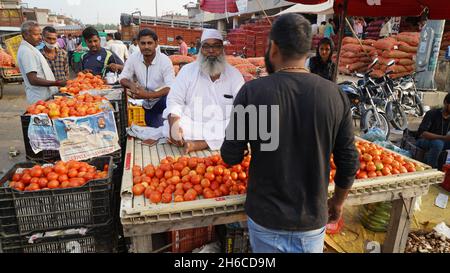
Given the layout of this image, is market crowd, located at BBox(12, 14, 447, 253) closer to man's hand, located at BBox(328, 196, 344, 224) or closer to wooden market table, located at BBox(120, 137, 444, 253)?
man's hand, located at BBox(328, 196, 344, 224)


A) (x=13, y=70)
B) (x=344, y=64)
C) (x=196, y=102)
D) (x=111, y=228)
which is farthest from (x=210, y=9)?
(x=111, y=228)

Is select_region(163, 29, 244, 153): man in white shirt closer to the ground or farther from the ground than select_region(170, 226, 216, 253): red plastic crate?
farther from the ground

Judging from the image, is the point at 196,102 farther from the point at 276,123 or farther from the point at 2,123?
the point at 2,123

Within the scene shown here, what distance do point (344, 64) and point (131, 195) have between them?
1179 cm

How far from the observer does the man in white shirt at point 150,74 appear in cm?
446

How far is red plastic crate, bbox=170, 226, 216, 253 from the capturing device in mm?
2811

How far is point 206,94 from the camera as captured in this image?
3.78m

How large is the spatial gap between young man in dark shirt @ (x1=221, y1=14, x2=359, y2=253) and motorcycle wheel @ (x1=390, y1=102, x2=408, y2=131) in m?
6.57

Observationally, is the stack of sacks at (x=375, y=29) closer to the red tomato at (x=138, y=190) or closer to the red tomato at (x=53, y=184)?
the red tomato at (x=138, y=190)

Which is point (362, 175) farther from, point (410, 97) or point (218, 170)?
point (410, 97)

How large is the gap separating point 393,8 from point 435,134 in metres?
2.63

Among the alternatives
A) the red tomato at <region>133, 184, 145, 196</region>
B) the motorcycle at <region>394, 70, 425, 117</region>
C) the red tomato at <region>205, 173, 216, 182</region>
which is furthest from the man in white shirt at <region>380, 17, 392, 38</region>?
the red tomato at <region>133, 184, 145, 196</region>
